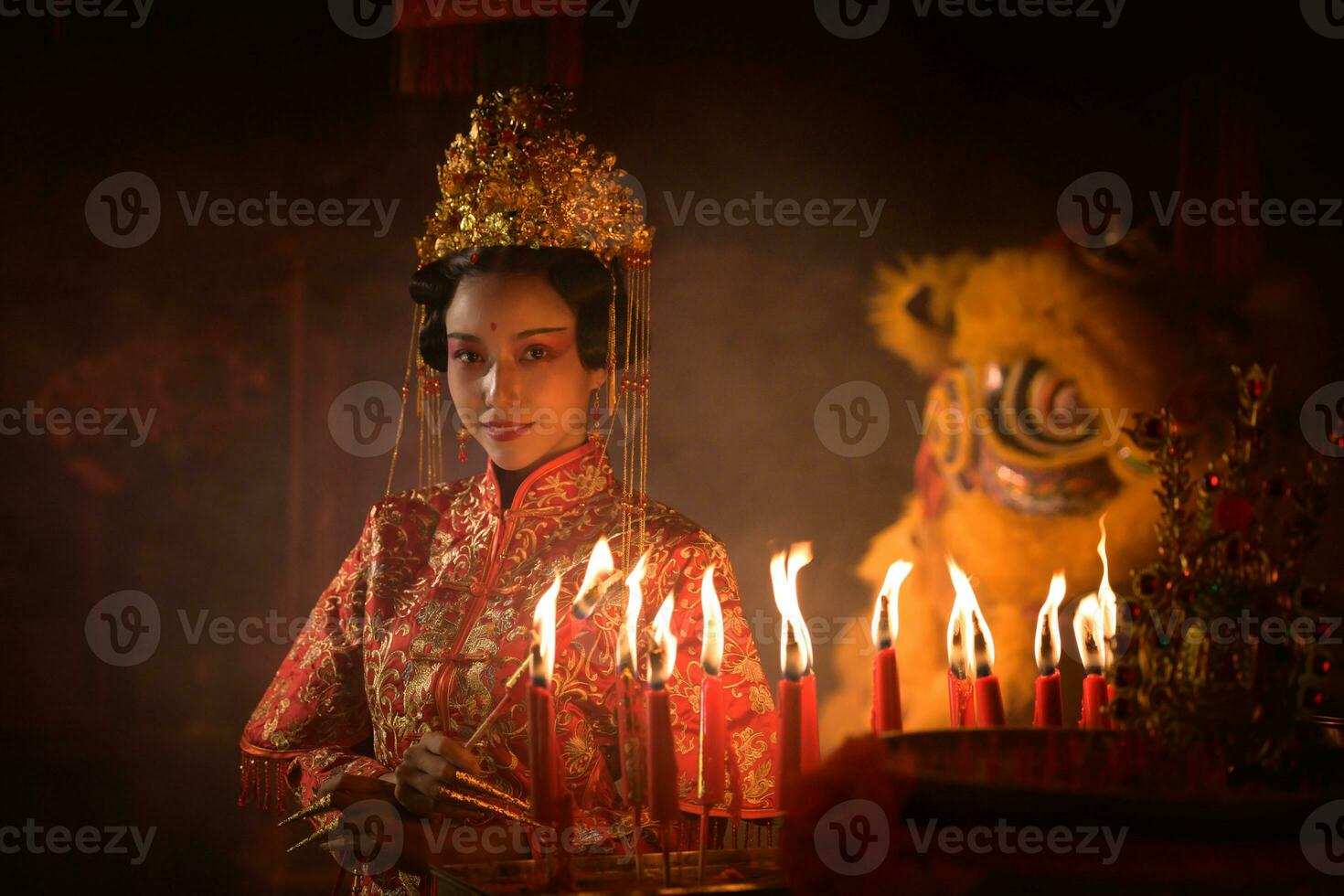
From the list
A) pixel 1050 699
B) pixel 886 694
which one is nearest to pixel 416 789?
pixel 886 694

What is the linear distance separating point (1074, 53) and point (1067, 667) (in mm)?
1188

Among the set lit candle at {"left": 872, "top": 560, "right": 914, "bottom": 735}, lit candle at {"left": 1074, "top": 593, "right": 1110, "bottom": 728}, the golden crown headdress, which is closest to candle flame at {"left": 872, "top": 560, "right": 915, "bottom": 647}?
lit candle at {"left": 872, "top": 560, "right": 914, "bottom": 735}

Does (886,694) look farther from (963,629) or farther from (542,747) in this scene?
(542,747)

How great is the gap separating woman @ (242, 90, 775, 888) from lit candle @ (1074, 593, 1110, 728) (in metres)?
0.60

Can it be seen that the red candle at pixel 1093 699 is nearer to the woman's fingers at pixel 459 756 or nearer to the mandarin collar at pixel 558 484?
the woman's fingers at pixel 459 756

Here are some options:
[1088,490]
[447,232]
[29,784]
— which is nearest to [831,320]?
[1088,490]

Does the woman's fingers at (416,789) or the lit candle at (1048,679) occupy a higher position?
the lit candle at (1048,679)

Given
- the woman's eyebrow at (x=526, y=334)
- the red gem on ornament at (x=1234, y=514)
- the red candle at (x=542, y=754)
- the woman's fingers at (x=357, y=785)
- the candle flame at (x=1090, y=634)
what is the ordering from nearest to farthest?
the red gem on ornament at (x=1234, y=514) → the red candle at (x=542, y=754) → the candle flame at (x=1090, y=634) → the woman's fingers at (x=357, y=785) → the woman's eyebrow at (x=526, y=334)

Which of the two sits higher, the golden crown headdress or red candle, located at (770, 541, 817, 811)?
the golden crown headdress

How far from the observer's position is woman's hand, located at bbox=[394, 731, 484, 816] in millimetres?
1780

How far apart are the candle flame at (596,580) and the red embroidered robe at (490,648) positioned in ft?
0.17

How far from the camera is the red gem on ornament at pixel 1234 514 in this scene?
106 cm

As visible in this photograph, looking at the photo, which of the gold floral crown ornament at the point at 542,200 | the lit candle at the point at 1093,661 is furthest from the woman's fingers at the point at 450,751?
the lit candle at the point at 1093,661

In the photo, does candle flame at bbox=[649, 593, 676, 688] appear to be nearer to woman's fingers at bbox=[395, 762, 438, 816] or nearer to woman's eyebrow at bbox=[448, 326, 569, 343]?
woman's fingers at bbox=[395, 762, 438, 816]
